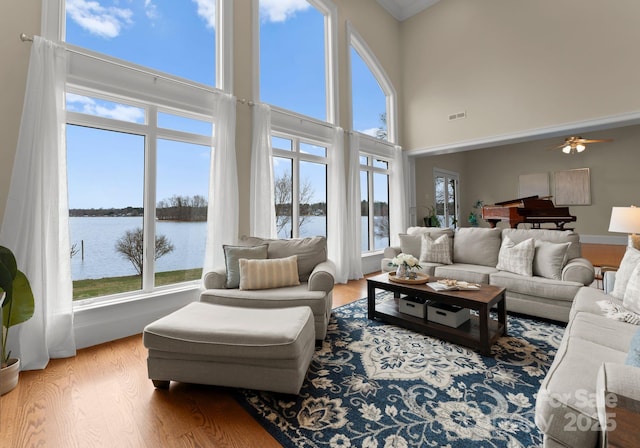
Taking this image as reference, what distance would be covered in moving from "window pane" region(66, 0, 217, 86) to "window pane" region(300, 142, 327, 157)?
165 centimetres

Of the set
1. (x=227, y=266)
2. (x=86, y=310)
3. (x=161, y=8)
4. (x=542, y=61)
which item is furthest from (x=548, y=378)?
(x=542, y=61)

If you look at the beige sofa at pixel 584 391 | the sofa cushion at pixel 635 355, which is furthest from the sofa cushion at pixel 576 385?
the sofa cushion at pixel 635 355

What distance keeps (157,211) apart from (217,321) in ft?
6.36

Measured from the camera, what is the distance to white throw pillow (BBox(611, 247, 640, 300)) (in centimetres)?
221

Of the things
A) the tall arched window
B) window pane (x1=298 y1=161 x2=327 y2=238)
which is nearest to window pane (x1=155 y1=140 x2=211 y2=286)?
the tall arched window

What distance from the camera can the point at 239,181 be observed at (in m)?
3.86

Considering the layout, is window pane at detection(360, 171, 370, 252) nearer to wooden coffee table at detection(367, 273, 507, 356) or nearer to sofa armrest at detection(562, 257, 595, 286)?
wooden coffee table at detection(367, 273, 507, 356)

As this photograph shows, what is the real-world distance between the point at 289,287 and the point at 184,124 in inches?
91.7

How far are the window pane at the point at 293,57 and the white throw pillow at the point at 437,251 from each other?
9.20 feet

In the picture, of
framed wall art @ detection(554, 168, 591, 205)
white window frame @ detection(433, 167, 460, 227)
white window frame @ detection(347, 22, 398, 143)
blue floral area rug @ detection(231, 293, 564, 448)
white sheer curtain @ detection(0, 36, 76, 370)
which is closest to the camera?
blue floral area rug @ detection(231, 293, 564, 448)

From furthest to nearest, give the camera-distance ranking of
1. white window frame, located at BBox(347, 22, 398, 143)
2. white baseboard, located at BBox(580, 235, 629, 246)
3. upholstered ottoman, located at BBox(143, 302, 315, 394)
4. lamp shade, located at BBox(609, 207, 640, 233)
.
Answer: white baseboard, located at BBox(580, 235, 629, 246) < white window frame, located at BBox(347, 22, 398, 143) < lamp shade, located at BBox(609, 207, 640, 233) < upholstered ottoman, located at BBox(143, 302, 315, 394)

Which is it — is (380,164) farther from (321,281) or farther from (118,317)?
(118,317)

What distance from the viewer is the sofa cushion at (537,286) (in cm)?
294

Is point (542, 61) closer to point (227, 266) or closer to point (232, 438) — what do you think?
point (227, 266)
